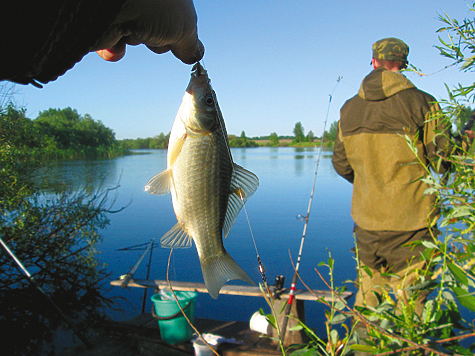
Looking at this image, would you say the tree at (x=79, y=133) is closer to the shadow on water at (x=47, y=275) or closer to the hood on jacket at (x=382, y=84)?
the shadow on water at (x=47, y=275)

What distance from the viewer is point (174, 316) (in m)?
3.94

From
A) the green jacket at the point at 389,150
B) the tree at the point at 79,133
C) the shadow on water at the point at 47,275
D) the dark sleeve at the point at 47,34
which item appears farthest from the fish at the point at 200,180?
the tree at the point at 79,133

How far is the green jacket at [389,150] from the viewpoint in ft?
9.07

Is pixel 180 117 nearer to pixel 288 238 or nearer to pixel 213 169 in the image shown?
pixel 213 169

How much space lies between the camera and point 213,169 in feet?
4.59

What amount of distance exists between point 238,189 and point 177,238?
0.37 meters

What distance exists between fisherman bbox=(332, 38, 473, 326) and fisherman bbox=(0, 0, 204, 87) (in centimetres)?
230

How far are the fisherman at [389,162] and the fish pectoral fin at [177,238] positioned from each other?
6.21 ft

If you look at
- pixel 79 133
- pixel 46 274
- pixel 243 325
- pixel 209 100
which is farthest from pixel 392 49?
pixel 79 133

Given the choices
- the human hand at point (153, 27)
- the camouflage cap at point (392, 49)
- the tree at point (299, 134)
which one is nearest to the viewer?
the human hand at point (153, 27)

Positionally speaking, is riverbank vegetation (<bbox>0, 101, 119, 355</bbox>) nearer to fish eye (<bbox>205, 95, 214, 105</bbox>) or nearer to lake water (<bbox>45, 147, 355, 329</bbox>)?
lake water (<bbox>45, 147, 355, 329</bbox>)

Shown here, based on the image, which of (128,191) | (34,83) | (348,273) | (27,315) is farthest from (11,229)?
(128,191)

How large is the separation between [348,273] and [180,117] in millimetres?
6388

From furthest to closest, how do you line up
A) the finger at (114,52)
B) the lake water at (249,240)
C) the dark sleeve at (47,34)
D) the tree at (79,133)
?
the tree at (79,133), the lake water at (249,240), the finger at (114,52), the dark sleeve at (47,34)
